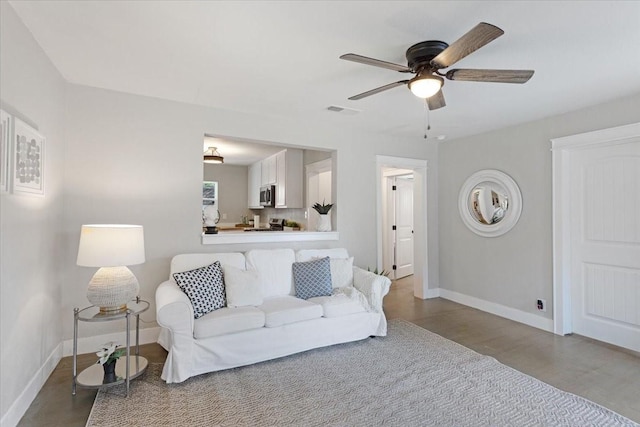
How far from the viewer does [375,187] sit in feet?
15.5

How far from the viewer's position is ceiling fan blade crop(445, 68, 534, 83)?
7.17 feet

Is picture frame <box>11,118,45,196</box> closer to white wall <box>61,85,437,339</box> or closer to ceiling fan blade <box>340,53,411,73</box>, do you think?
white wall <box>61,85,437,339</box>

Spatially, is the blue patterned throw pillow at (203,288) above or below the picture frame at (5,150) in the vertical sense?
below

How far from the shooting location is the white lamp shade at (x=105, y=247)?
244cm

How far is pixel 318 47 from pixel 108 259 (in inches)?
83.6

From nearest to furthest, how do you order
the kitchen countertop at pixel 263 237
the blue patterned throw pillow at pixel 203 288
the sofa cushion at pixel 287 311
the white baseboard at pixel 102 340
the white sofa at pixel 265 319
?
the white sofa at pixel 265 319 < the blue patterned throw pillow at pixel 203 288 < the sofa cushion at pixel 287 311 < the white baseboard at pixel 102 340 < the kitchen countertop at pixel 263 237

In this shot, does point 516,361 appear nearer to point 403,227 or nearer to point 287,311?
point 287,311

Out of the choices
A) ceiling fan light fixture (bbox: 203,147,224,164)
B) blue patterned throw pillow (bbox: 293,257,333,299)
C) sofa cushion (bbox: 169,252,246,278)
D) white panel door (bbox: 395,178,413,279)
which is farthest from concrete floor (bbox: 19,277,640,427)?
ceiling fan light fixture (bbox: 203,147,224,164)

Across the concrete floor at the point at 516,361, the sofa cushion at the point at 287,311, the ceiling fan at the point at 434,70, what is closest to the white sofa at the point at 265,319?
the sofa cushion at the point at 287,311

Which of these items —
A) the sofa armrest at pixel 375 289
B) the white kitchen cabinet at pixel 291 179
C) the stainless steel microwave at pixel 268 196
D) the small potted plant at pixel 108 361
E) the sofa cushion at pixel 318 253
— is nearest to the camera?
the small potted plant at pixel 108 361

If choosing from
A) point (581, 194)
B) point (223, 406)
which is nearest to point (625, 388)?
point (581, 194)

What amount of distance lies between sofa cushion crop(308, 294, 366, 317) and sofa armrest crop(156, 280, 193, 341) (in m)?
1.21

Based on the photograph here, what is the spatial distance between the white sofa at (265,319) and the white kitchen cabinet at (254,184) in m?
3.78

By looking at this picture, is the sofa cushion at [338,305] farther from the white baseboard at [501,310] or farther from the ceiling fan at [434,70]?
the white baseboard at [501,310]
